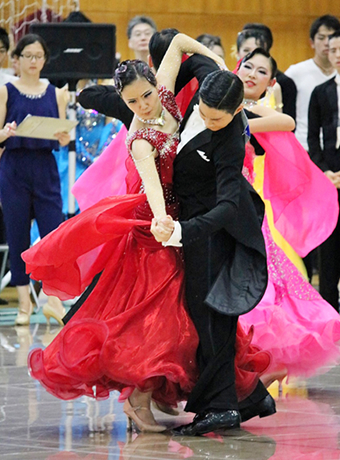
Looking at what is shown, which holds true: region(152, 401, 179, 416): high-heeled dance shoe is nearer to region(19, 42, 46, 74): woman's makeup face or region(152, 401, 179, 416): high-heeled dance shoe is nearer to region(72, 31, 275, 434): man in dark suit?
region(72, 31, 275, 434): man in dark suit

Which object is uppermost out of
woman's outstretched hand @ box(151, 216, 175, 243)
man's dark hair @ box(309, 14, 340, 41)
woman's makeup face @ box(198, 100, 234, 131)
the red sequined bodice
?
man's dark hair @ box(309, 14, 340, 41)

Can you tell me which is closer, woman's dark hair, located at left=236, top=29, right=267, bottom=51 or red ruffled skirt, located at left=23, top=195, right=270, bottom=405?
red ruffled skirt, located at left=23, top=195, right=270, bottom=405

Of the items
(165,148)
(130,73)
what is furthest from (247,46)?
(130,73)

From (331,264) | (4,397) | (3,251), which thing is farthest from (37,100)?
(4,397)

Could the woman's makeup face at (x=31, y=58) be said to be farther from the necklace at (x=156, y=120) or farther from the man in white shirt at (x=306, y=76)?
the necklace at (x=156, y=120)

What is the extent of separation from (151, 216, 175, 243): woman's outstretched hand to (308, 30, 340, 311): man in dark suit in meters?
2.76

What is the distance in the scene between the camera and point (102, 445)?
2.90 metres

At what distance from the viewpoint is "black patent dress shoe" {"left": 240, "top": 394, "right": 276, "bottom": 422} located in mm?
3111

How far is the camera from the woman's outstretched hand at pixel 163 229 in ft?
9.15

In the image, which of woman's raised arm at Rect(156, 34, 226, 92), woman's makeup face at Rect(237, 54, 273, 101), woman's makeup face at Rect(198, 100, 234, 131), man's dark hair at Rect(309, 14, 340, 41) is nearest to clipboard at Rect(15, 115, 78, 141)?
woman's makeup face at Rect(237, 54, 273, 101)

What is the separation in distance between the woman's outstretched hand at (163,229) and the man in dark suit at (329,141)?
276cm

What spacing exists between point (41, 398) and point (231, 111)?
146 cm

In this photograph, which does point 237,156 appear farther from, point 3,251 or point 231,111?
point 3,251

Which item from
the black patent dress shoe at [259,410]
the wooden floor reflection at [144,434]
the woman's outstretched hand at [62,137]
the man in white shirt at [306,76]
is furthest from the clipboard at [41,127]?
the black patent dress shoe at [259,410]
